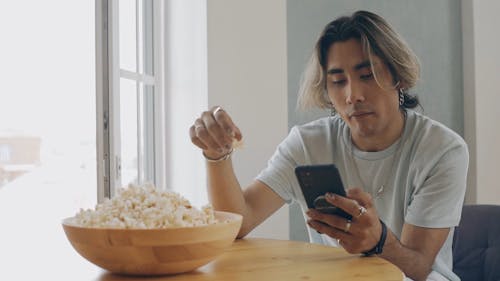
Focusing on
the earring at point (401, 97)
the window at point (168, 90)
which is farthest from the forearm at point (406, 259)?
the window at point (168, 90)

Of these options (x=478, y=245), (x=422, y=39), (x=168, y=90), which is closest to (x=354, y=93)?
(x=478, y=245)

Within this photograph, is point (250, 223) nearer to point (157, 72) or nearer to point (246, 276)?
point (246, 276)

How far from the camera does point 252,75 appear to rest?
2.53m

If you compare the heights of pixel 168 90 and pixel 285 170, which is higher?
pixel 168 90

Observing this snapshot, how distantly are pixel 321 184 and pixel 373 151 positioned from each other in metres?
0.54

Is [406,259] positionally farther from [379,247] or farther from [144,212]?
[144,212]

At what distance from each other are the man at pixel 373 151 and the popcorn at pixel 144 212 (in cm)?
36

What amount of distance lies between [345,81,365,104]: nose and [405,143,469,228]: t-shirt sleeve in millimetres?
251

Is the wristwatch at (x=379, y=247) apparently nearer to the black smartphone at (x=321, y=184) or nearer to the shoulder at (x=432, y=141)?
the black smartphone at (x=321, y=184)

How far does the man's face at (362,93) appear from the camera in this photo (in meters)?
1.69

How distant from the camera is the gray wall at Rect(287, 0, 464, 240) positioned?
9.38 ft

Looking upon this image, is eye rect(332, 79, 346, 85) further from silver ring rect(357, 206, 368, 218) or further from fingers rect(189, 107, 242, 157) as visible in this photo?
silver ring rect(357, 206, 368, 218)

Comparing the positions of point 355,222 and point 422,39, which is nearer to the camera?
point 355,222

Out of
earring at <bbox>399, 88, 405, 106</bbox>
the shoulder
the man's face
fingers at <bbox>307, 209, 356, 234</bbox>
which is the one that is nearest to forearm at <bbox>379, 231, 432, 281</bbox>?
fingers at <bbox>307, 209, 356, 234</bbox>
